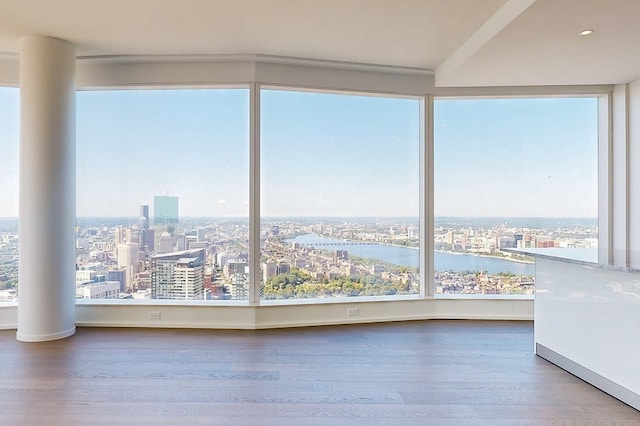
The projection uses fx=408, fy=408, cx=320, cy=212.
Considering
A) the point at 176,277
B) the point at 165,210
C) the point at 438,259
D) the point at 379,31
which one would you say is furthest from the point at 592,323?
the point at 165,210

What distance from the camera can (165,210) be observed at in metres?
4.67

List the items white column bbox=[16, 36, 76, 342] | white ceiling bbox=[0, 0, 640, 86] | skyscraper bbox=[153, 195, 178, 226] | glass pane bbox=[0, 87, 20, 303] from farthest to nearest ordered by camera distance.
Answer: skyscraper bbox=[153, 195, 178, 226] → glass pane bbox=[0, 87, 20, 303] → white column bbox=[16, 36, 76, 342] → white ceiling bbox=[0, 0, 640, 86]

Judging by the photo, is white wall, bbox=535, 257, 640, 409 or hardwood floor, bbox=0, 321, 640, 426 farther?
white wall, bbox=535, 257, 640, 409

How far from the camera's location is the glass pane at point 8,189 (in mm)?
4562

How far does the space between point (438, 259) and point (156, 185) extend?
11.5 ft

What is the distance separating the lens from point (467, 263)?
16.9 feet

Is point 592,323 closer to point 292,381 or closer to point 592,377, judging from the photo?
point 592,377

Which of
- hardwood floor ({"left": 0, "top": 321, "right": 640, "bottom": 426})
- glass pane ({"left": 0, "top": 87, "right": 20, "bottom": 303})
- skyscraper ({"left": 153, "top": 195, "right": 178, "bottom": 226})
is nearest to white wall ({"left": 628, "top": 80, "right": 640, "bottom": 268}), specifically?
hardwood floor ({"left": 0, "top": 321, "right": 640, "bottom": 426})

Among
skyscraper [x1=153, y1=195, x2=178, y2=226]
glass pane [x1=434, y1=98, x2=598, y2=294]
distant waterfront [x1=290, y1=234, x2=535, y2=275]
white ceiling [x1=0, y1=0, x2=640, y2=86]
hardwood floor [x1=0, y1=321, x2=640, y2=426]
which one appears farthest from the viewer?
glass pane [x1=434, y1=98, x2=598, y2=294]

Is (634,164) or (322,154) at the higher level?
(322,154)

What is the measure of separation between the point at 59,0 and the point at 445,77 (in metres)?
3.80

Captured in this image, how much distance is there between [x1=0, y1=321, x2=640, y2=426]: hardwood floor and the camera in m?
2.58

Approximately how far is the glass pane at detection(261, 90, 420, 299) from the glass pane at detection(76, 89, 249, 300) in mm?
394

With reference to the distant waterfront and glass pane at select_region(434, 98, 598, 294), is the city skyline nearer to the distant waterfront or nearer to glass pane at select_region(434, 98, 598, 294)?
glass pane at select_region(434, 98, 598, 294)
